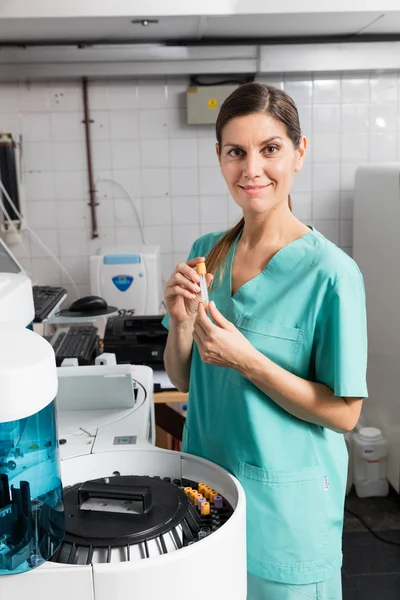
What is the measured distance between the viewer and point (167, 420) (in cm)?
239

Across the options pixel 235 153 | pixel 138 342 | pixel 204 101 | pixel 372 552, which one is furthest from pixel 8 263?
pixel 372 552

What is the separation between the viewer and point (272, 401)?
107 cm

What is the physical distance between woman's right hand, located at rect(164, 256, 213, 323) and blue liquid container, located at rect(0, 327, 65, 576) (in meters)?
0.37

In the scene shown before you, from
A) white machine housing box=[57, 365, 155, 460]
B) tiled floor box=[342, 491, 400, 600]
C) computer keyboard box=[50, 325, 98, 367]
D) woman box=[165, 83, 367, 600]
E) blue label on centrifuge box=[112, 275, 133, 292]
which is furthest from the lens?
blue label on centrifuge box=[112, 275, 133, 292]

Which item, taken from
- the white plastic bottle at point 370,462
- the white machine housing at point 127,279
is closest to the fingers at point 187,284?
the white machine housing at point 127,279

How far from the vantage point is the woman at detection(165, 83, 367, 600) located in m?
1.03

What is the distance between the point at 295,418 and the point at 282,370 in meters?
0.11

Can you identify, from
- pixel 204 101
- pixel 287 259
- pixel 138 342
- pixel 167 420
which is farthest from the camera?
pixel 204 101

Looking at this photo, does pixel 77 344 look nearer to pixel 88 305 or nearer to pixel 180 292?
pixel 88 305

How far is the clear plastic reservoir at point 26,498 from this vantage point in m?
0.71

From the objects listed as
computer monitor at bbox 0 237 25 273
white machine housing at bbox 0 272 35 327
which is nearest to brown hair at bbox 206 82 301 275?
white machine housing at bbox 0 272 35 327

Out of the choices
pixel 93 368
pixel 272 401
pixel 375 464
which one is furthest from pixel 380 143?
pixel 272 401

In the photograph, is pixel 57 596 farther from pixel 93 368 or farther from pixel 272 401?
pixel 93 368

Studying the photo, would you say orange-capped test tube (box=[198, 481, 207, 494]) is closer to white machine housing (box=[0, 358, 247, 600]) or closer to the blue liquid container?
white machine housing (box=[0, 358, 247, 600])
